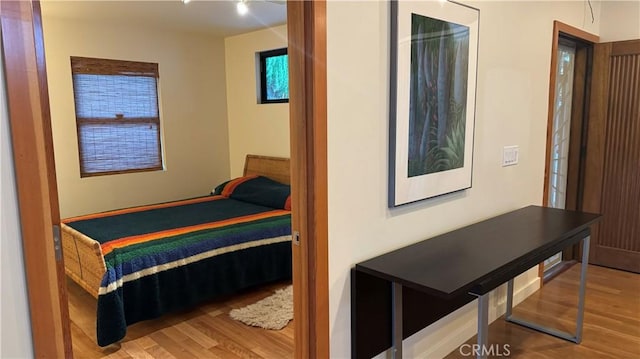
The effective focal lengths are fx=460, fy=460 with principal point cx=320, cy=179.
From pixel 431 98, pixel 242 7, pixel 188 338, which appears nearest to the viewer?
pixel 431 98

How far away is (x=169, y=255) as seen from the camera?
2.99m

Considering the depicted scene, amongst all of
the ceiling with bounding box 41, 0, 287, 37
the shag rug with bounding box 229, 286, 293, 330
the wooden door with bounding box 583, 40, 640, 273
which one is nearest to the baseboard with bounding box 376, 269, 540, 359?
the shag rug with bounding box 229, 286, 293, 330

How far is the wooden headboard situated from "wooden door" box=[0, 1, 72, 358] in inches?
134

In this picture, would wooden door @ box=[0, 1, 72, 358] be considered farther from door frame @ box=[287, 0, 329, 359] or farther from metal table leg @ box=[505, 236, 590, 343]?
metal table leg @ box=[505, 236, 590, 343]

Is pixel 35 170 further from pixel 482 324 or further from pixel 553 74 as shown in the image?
pixel 553 74

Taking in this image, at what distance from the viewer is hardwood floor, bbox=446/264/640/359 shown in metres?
2.64

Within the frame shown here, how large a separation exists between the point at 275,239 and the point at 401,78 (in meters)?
1.94

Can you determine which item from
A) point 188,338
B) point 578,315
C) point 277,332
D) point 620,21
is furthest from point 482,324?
point 620,21

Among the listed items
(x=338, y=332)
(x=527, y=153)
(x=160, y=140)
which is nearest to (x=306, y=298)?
(x=338, y=332)

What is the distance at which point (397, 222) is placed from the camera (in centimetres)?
211

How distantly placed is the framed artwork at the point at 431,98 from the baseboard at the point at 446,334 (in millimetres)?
734

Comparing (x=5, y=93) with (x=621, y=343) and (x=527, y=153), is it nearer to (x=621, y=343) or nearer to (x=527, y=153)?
(x=527, y=153)

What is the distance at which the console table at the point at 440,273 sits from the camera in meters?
1.75

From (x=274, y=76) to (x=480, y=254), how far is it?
338 centimetres
